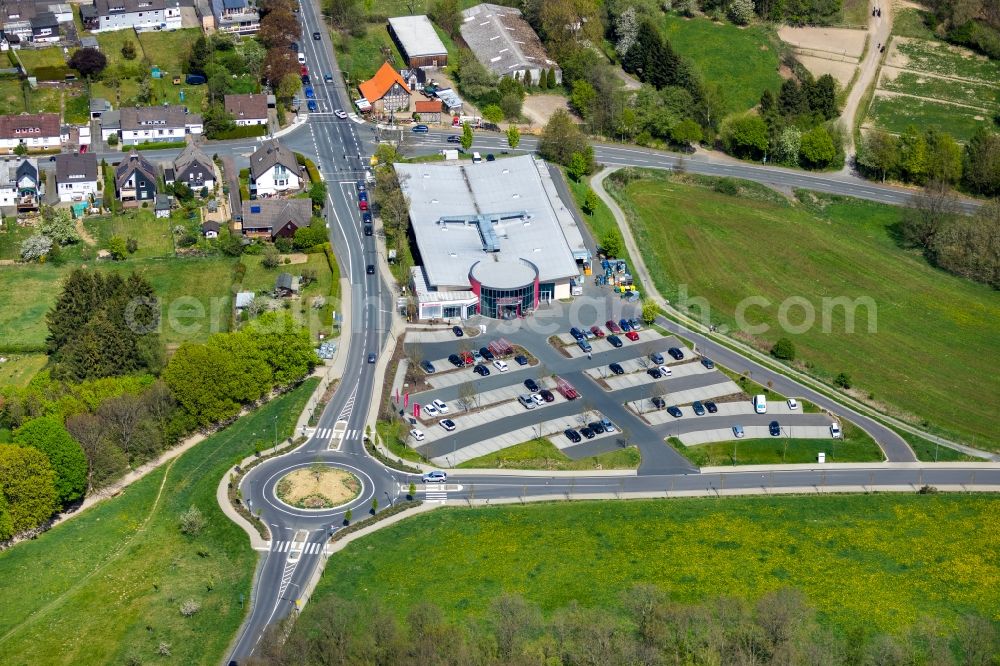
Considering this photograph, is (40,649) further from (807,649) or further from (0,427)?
(807,649)

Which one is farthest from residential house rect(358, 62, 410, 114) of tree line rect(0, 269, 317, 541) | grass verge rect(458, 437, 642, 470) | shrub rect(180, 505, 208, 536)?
shrub rect(180, 505, 208, 536)

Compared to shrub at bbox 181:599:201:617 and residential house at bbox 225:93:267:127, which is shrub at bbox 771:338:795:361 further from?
residential house at bbox 225:93:267:127

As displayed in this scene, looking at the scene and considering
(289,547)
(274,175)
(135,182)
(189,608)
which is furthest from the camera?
(274,175)

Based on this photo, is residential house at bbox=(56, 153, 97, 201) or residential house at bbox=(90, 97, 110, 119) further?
residential house at bbox=(90, 97, 110, 119)

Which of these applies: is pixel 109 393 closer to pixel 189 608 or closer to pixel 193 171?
pixel 189 608

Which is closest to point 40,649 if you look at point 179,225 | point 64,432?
point 64,432

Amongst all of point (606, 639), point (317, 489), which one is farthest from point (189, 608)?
point (606, 639)
